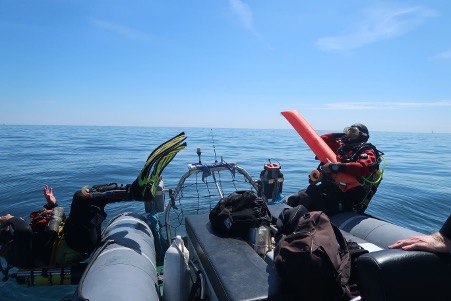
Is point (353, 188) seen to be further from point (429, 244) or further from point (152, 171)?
point (152, 171)

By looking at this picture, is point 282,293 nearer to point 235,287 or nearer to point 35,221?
point 235,287

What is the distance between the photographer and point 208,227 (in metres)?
3.35

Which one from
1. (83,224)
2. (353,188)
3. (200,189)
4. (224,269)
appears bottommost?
(200,189)

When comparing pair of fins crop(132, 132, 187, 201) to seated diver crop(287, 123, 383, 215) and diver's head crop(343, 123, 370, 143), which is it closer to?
seated diver crop(287, 123, 383, 215)

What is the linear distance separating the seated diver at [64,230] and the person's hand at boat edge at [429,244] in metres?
3.08

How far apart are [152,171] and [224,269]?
2138 millimetres

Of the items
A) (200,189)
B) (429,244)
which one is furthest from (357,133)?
(200,189)

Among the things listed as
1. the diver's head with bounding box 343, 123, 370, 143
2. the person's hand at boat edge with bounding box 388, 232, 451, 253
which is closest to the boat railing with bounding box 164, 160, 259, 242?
the diver's head with bounding box 343, 123, 370, 143

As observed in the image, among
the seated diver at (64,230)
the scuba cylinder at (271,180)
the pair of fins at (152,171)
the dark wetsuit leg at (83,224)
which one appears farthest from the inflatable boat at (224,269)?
the scuba cylinder at (271,180)

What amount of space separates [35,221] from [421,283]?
431 centimetres

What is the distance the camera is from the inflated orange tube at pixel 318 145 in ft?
14.5

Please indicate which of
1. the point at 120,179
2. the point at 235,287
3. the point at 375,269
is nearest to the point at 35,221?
the point at 235,287

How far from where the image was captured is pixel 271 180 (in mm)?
5680

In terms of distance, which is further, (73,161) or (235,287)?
(73,161)
